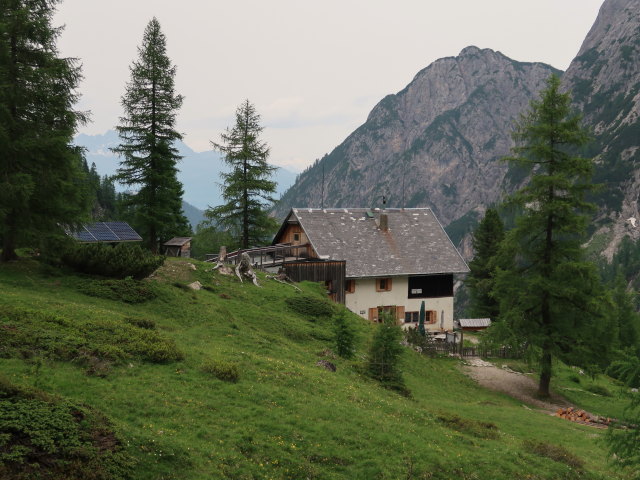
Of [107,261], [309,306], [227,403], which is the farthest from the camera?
[309,306]

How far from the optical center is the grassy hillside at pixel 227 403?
1124 cm

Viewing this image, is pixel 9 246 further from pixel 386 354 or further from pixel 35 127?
pixel 386 354

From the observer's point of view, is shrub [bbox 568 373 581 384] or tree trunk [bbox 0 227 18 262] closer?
tree trunk [bbox 0 227 18 262]

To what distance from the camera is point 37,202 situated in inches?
894

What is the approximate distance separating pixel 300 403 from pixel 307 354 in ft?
23.7

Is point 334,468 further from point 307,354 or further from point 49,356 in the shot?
point 307,354

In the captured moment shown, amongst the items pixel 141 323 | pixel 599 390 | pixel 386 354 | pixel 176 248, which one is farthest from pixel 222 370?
pixel 176 248

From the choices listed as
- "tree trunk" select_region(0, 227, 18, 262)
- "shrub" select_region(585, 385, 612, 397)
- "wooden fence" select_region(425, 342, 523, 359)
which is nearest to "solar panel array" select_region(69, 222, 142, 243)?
"tree trunk" select_region(0, 227, 18, 262)

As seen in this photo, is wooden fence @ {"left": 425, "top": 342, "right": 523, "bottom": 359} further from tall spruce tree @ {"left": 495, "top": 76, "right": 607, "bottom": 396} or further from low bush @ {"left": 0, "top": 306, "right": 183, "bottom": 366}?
low bush @ {"left": 0, "top": 306, "right": 183, "bottom": 366}

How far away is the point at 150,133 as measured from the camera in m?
36.4

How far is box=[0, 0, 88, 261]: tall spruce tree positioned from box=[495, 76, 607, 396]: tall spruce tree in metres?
23.7

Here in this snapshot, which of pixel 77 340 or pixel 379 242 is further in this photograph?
pixel 379 242

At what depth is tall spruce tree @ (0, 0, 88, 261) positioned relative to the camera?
21.6 metres

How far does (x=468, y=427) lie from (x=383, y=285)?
28.4 metres
